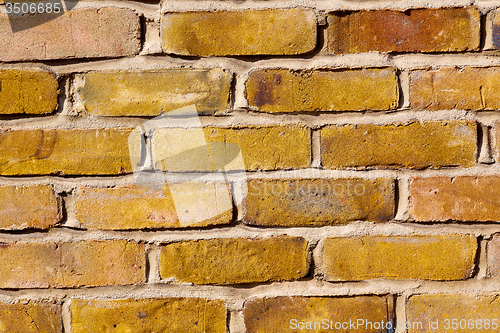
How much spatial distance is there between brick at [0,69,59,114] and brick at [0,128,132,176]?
4cm

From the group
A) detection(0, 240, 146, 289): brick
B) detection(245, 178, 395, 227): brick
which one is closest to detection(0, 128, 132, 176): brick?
detection(0, 240, 146, 289): brick

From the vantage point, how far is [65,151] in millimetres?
560

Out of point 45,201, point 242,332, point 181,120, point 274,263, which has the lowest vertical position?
point 242,332

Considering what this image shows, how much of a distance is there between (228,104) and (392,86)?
0.27m

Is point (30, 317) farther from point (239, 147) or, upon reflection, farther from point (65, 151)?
point (239, 147)

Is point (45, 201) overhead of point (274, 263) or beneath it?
overhead

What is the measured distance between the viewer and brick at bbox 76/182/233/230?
56 centimetres

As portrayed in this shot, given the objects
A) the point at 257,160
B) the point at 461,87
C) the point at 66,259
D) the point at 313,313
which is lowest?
the point at 313,313

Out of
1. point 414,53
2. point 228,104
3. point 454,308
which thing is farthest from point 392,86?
point 454,308

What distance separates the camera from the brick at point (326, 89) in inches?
21.8

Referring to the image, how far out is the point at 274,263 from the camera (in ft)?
1.86

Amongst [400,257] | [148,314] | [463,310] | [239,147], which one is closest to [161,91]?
[239,147]

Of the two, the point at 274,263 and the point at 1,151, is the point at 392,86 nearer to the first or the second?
the point at 274,263

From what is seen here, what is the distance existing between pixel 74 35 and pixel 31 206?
0.97 ft
